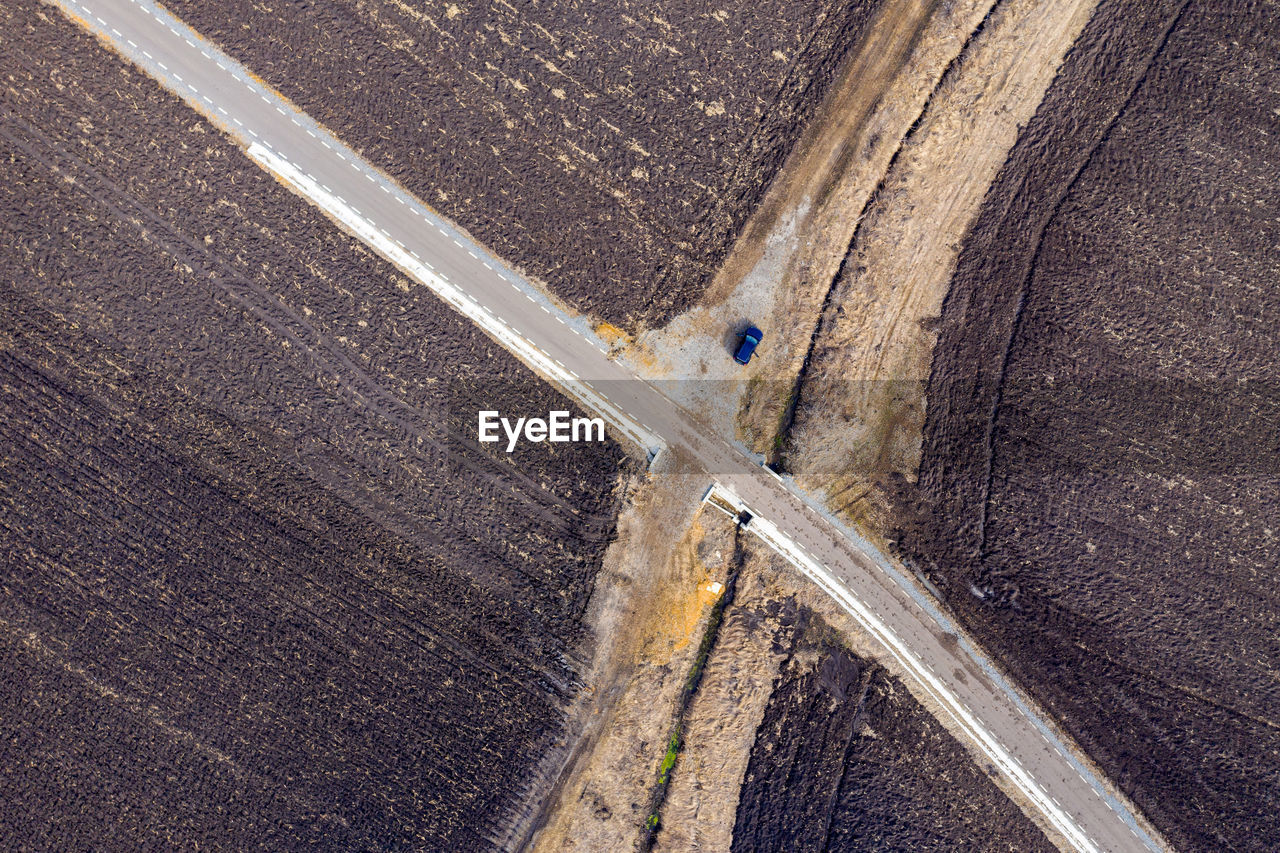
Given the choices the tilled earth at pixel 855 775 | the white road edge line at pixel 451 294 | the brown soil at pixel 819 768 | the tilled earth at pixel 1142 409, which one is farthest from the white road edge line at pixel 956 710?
the white road edge line at pixel 451 294

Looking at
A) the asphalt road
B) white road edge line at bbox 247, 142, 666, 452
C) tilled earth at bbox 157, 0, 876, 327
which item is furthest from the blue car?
white road edge line at bbox 247, 142, 666, 452

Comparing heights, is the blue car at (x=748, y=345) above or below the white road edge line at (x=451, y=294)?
above

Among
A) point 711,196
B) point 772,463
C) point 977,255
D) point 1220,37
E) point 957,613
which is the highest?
point 1220,37

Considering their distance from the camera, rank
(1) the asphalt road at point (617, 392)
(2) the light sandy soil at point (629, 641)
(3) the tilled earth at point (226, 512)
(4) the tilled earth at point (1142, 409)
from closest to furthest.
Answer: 1. (3) the tilled earth at point (226, 512)
2. (1) the asphalt road at point (617, 392)
3. (4) the tilled earth at point (1142, 409)
4. (2) the light sandy soil at point (629, 641)

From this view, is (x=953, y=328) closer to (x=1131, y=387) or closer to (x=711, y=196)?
(x=1131, y=387)

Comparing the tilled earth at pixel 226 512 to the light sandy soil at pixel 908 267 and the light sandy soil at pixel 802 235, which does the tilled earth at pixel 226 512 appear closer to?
the light sandy soil at pixel 802 235

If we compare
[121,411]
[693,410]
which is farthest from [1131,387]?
[121,411]

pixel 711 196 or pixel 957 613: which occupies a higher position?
pixel 711 196
